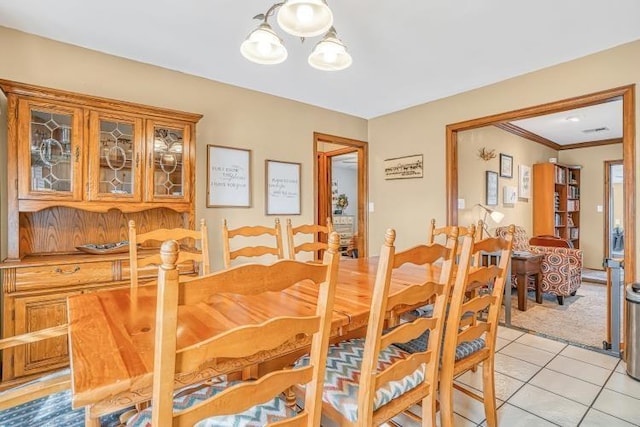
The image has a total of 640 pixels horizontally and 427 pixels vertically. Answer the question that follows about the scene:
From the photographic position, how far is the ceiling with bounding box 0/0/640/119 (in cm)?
204

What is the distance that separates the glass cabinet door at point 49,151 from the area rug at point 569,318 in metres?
3.87

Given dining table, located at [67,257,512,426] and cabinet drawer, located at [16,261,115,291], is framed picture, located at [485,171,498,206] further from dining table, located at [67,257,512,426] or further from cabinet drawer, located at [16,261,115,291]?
cabinet drawer, located at [16,261,115,291]

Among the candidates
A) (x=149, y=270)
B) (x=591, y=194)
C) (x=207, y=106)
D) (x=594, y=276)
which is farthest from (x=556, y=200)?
(x=149, y=270)

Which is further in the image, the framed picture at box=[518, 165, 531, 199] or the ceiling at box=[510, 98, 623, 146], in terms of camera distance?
the framed picture at box=[518, 165, 531, 199]

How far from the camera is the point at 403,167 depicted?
13.4ft

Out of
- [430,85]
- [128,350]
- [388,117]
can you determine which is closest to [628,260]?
[430,85]

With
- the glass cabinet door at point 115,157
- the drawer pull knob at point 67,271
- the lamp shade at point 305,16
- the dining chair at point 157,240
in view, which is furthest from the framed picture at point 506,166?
the drawer pull knob at point 67,271

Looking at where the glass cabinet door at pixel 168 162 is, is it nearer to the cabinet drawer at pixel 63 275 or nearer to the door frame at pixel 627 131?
the cabinet drawer at pixel 63 275

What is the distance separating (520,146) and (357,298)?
5.00 m

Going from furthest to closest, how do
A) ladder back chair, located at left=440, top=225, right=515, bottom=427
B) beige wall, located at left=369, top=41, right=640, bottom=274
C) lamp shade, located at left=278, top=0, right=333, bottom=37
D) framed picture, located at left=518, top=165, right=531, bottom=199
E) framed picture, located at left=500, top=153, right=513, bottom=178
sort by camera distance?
framed picture, located at left=518, top=165, right=531, bottom=199 → framed picture, located at left=500, top=153, right=513, bottom=178 → beige wall, located at left=369, top=41, right=640, bottom=274 → lamp shade, located at left=278, top=0, right=333, bottom=37 → ladder back chair, located at left=440, top=225, right=515, bottom=427

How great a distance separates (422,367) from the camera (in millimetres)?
1340

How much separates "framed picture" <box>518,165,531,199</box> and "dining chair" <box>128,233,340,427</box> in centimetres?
532

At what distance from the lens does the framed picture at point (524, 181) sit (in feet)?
17.3

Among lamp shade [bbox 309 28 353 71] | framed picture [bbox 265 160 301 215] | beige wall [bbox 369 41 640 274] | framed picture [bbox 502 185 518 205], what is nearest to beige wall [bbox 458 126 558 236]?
framed picture [bbox 502 185 518 205]
